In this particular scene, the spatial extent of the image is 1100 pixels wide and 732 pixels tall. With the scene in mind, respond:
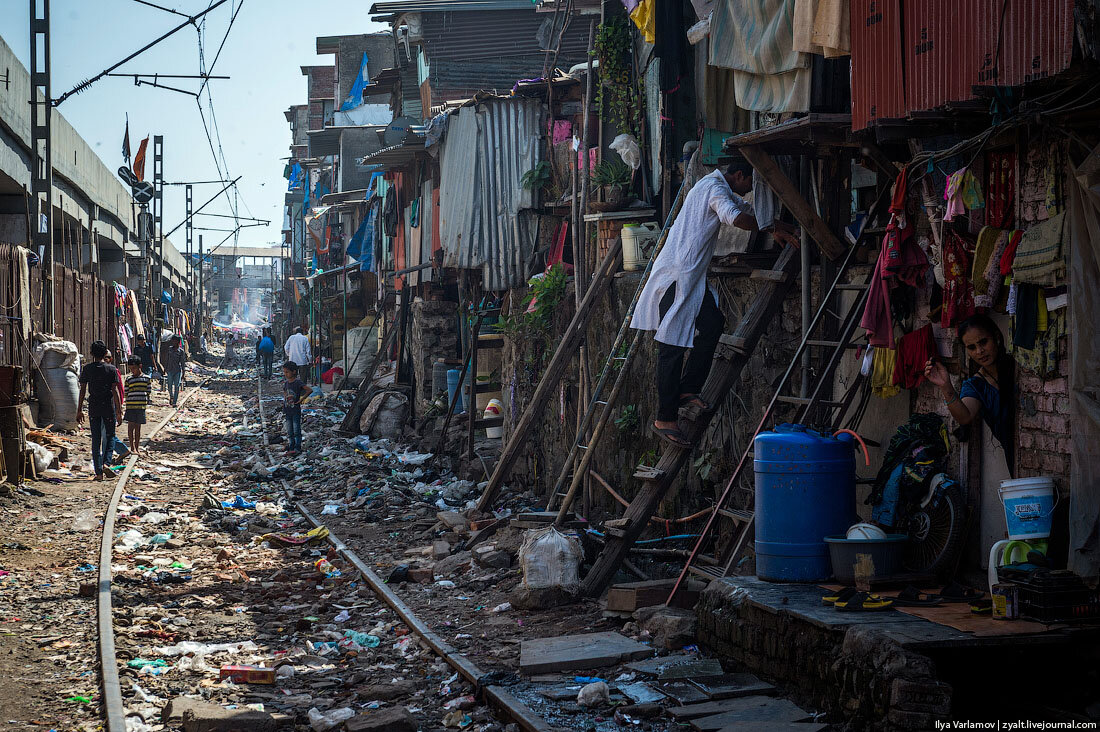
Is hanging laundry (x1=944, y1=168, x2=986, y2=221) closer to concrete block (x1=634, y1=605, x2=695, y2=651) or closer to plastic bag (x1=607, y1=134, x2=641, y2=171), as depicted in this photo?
concrete block (x1=634, y1=605, x2=695, y2=651)

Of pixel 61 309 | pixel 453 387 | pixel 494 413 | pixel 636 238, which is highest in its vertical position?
pixel 636 238

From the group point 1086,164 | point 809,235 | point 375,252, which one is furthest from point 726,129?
point 375,252

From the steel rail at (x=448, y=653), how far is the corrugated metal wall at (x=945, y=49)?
4039mm

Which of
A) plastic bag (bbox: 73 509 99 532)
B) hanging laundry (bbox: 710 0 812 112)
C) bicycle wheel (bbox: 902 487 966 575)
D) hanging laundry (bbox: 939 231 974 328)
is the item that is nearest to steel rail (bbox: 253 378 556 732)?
bicycle wheel (bbox: 902 487 966 575)

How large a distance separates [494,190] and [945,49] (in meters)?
9.56

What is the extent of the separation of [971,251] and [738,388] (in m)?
2.82

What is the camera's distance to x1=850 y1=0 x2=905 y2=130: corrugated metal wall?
592 cm

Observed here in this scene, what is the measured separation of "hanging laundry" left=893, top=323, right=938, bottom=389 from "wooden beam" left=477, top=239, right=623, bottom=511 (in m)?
4.39

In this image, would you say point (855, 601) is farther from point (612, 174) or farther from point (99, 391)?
point (99, 391)

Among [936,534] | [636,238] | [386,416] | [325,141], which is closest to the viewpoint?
[936,534]

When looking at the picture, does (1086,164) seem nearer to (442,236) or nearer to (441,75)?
(442,236)

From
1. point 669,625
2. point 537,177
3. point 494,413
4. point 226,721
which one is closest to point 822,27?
point 669,625

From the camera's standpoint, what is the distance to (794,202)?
7238mm

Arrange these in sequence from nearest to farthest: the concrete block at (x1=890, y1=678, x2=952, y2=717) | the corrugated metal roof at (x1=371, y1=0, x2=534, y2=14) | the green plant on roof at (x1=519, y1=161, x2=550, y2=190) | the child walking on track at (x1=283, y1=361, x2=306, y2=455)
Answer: the concrete block at (x1=890, y1=678, x2=952, y2=717) → the green plant on roof at (x1=519, y1=161, x2=550, y2=190) → the child walking on track at (x1=283, y1=361, x2=306, y2=455) → the corrugated metal roof at (x1=371, y1=0, x2=534, y2=14)
